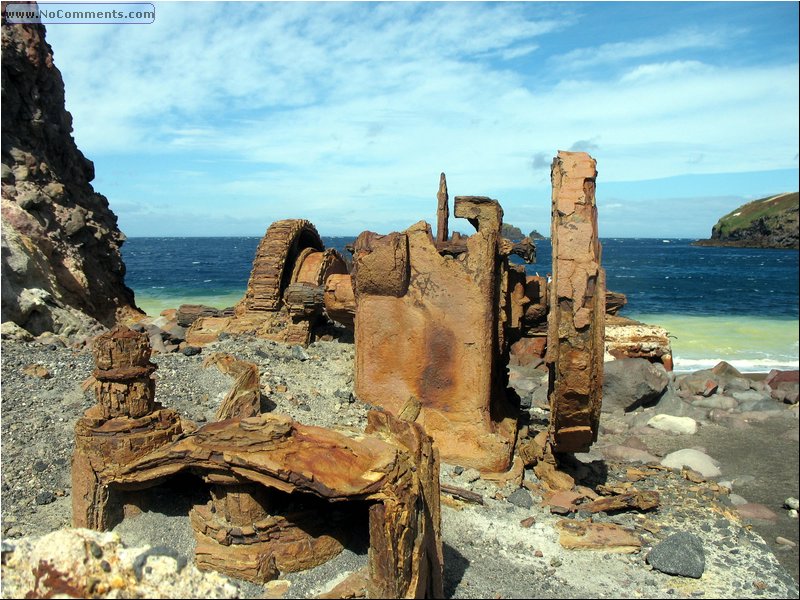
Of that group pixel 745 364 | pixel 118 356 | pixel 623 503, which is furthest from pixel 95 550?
pixel 745 364

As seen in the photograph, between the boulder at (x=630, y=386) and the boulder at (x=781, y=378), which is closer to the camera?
the boulder at (x=630, y=386)

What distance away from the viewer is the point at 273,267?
27.1 feet

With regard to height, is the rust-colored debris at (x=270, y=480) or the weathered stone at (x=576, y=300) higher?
the weathered stone at (x=576, y=300)

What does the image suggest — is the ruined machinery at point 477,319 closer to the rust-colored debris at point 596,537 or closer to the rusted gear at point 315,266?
the rust-colored debris at point 596,537

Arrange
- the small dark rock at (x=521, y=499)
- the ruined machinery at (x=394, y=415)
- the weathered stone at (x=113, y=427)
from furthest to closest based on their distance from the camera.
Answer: the small dark rock at (x=521, y=499) → the weathered stone at (x=113, y=427) → the ruined machinery at (x=394, y=415)

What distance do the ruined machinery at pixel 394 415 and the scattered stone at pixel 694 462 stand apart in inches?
93.1

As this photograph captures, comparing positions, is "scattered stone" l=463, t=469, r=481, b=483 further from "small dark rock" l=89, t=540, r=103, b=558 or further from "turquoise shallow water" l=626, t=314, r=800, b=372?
"turquoise shallow water" l=626, t=314, r=800, b=372

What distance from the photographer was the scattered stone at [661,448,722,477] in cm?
709

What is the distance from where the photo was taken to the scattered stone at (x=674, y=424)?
8953mm

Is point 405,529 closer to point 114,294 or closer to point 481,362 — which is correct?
point 481,362

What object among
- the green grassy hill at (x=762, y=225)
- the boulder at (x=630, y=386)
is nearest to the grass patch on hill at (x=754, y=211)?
the green grassy hill at (x=762, y=225)

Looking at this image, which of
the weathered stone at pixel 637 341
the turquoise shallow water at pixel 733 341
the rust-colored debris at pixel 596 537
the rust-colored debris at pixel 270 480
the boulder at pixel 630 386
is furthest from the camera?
the turquoise shallow water at pixel 733 341

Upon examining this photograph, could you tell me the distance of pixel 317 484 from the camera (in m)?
3.08

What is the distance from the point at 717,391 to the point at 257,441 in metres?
9.84
